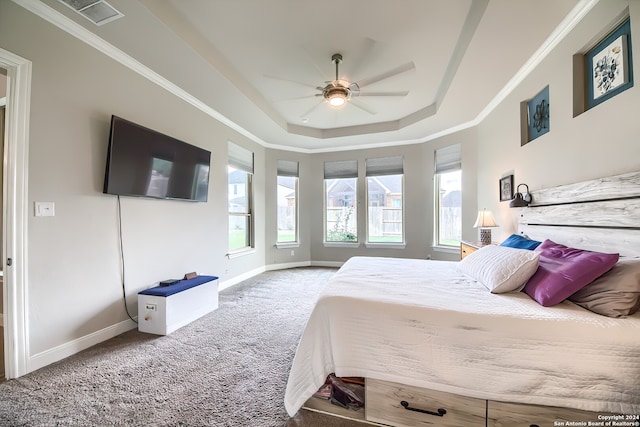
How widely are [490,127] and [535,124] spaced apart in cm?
107

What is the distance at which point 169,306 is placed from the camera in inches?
97.4

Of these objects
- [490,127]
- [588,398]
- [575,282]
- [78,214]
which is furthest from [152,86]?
[490,127]

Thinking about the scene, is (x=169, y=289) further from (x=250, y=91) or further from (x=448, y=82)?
(x=448, y=82)

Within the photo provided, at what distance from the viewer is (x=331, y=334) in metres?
1.44

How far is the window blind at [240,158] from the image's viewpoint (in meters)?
4.29

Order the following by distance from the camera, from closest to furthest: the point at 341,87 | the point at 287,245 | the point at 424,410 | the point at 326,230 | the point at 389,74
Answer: the point at 424,410 < the point at 341,87 < the point at 389,74 < the point at 287,245 < the point at 326,230

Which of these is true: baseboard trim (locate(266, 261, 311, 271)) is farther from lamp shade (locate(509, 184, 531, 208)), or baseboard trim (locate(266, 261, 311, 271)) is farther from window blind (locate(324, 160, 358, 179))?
lamp shade (locate(509, 184, 531, 208))

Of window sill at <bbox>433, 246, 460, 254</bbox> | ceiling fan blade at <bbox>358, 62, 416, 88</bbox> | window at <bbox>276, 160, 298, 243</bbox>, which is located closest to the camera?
ceiling fan blade at <bbox>358, 62, 416, 88</bbox>

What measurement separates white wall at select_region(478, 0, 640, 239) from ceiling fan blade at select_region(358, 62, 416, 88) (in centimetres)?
123

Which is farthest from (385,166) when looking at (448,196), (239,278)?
(239,278)

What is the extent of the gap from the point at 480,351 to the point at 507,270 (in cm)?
65

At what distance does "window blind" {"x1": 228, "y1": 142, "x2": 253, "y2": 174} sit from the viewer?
14.1 feet

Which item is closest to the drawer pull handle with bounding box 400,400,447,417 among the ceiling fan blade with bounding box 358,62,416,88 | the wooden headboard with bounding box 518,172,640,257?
the wooden headboard with bounding box 518,172,640,257

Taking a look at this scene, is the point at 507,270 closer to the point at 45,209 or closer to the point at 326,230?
the point at 45,209
